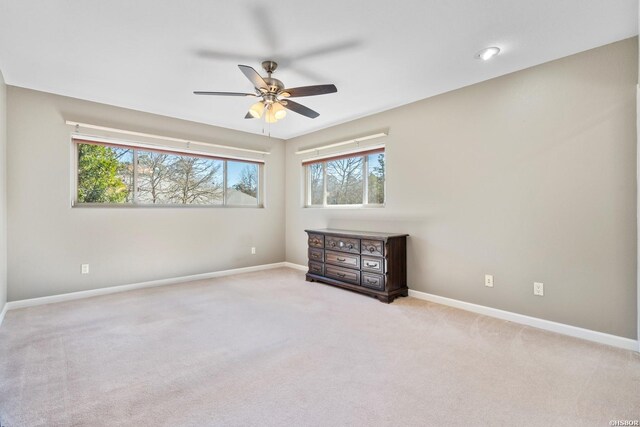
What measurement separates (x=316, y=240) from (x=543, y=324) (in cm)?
275

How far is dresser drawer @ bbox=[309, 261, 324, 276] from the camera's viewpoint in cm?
441

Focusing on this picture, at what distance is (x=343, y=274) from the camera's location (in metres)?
4.09

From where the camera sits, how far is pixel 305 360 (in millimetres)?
2199

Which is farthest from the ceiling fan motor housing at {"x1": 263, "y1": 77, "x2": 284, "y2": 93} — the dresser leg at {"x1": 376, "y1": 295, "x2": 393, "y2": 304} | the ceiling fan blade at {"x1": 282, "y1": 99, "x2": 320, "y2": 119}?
the dresser leg at {"x1": 376, "y1": 295, "x2": 393, "y2": 304}

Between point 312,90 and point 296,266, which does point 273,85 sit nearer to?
point 312,90

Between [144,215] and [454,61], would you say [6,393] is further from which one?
[454,61]

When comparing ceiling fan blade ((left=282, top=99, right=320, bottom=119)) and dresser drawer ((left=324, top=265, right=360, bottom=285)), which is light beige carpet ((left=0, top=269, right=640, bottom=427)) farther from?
ceiling fan blade ((left=282, top=99, right=320, bottom=119))

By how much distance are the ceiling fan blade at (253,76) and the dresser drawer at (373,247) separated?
2.08 meters

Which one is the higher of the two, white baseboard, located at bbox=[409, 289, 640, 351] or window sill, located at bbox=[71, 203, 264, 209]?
window sill, located at bbox=[71, 203, 264, 209]

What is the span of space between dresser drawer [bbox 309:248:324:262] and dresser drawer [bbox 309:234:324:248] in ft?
0.19

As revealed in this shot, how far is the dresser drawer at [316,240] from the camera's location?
4.42m

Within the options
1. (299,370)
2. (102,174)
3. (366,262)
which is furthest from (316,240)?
(102,174)

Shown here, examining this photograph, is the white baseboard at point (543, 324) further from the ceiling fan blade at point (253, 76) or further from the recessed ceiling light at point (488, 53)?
the ceiling fan blade at point (253, 76)

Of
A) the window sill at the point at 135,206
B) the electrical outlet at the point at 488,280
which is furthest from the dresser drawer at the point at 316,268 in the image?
the electrical outlet at the point at 488,280
